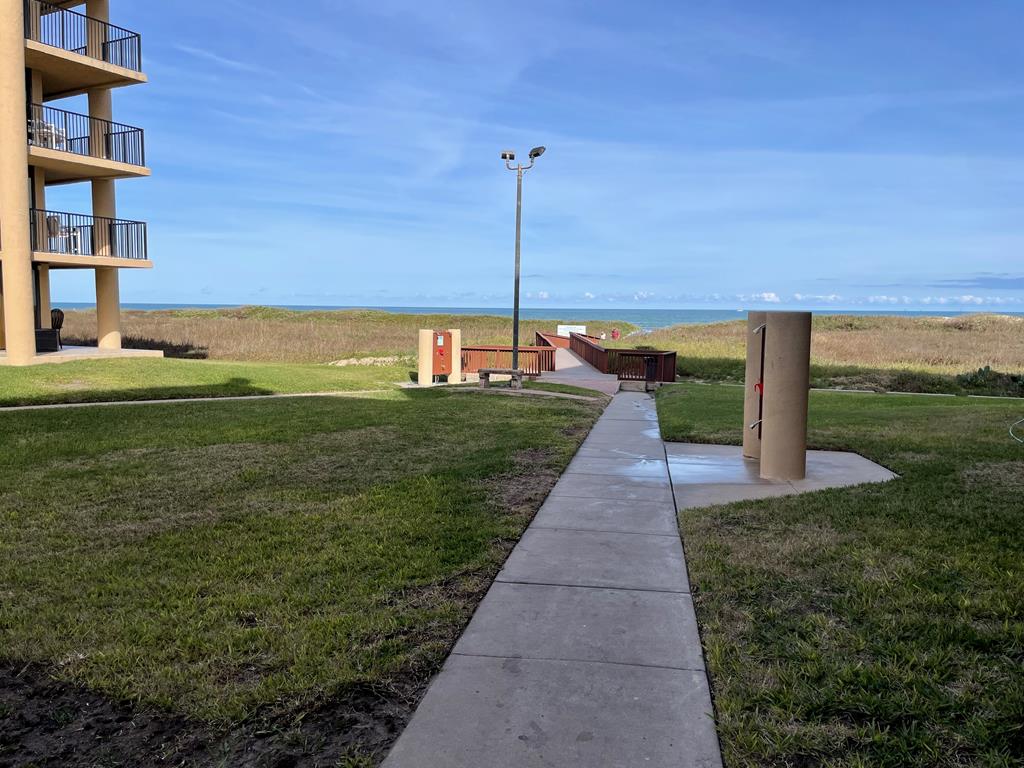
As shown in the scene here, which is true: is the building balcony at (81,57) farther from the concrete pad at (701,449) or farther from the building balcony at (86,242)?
the concrete pad at (701,449)

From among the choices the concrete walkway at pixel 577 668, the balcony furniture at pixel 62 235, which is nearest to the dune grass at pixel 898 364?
the concrete walkway at pixel 577 668

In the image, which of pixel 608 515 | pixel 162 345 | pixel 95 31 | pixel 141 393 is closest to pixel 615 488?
pixel 608 515

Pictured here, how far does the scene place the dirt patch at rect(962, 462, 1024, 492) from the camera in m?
7.82

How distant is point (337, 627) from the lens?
427cm

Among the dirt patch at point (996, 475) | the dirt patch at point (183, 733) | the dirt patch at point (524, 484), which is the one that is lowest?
the dirt patch at point (183, 733)

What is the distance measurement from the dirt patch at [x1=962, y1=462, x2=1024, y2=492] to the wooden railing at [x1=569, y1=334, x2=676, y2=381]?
13.6m

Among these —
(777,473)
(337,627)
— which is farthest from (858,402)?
(337,627)

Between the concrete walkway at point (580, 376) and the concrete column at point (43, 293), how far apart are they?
17.6m

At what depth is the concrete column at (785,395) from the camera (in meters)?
8.27

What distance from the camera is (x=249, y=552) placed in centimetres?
567

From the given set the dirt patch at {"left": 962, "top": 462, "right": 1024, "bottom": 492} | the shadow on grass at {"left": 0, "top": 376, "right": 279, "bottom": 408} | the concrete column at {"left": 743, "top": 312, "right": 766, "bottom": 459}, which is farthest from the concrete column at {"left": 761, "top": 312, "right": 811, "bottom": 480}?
the shadow on grass at {"left": 0, "top": 376, "right": 279, "bottom": 408}

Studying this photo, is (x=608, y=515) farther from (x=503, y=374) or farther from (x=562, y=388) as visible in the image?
(x=503, y=374)

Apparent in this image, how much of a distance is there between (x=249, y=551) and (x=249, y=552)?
0.03 metres

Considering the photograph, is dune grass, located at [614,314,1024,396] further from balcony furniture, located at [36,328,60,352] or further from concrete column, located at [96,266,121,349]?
balcony furniture, located at [36,328,60,352]
